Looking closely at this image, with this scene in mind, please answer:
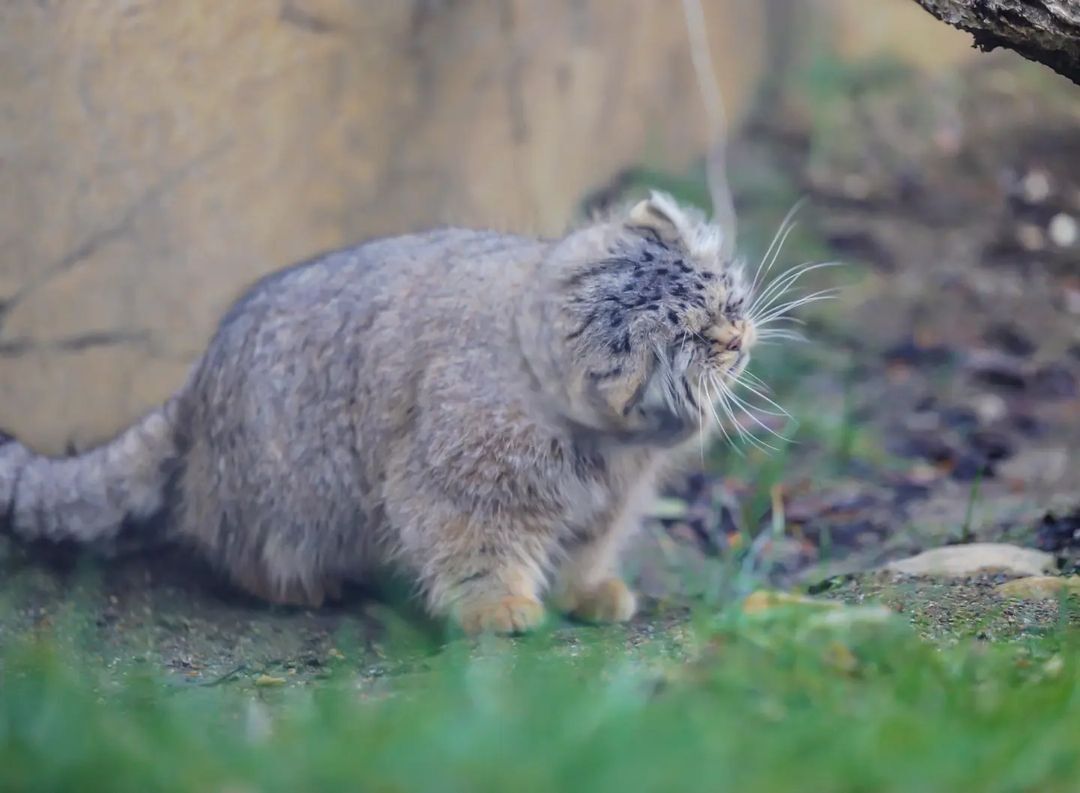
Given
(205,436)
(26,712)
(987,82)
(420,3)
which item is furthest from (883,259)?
(26,712)

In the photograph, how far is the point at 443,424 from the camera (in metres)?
4.00

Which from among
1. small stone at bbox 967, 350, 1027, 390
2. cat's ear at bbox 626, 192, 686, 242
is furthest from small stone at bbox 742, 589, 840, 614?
small stone at bbox 967, 350, 1027, 390

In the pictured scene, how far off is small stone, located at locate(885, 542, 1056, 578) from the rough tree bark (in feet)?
4.66

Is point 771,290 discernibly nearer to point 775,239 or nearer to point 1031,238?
point 775,239

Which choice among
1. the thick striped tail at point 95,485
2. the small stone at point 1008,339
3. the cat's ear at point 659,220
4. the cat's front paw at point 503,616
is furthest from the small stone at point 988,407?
the thick striped tail at point 95,485

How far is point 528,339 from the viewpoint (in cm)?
396

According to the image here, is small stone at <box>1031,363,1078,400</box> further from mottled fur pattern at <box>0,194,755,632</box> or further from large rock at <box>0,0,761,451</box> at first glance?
mottled fur pattern at <box>0,194,755,632</box>

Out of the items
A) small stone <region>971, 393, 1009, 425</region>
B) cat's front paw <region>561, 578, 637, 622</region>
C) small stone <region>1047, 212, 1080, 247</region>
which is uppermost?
small stone <region>1047, 212, 1080, 247</region>

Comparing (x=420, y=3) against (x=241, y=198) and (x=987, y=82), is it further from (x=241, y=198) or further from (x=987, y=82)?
(x=987, y=82)

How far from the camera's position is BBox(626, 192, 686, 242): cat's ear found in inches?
157

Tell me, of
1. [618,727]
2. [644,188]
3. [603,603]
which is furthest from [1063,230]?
[618,727]

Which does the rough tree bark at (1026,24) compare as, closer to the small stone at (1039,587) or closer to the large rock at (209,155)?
the small stone at (1039,587)

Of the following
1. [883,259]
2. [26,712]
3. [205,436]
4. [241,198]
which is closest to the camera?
[26,712]

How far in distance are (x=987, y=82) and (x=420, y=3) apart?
4204 millimetres
